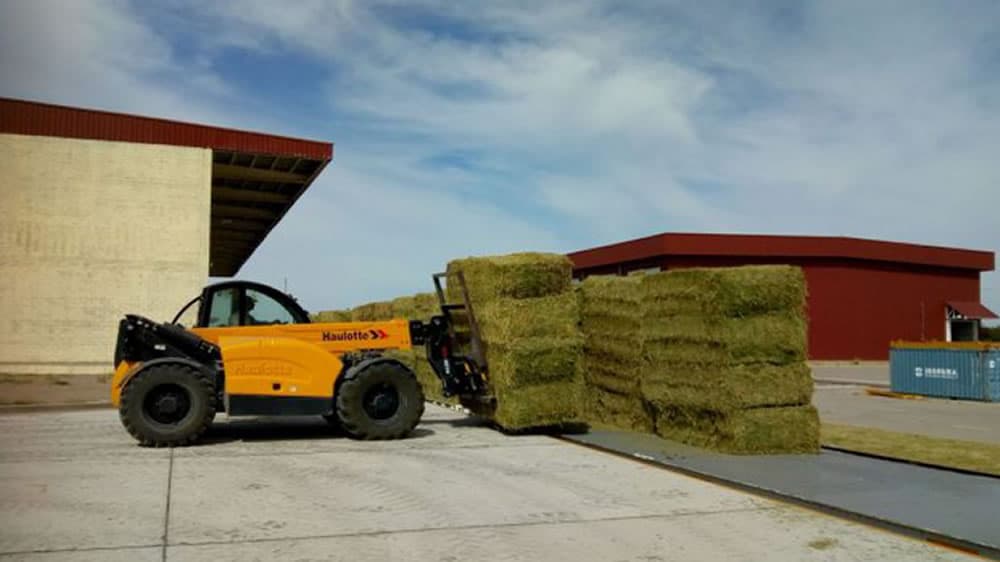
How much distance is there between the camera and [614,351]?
13555 millimetres

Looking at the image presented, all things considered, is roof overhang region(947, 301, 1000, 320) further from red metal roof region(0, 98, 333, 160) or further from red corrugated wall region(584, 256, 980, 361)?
red metal roof region(0, 98, 333, 160)

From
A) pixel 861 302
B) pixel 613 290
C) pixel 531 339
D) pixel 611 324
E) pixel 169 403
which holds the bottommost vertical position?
pixel 169 403

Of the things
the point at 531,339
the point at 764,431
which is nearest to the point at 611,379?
the point at 531,339

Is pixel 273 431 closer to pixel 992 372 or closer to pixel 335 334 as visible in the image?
pixel 335 334

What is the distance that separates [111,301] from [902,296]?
3992 centimetres

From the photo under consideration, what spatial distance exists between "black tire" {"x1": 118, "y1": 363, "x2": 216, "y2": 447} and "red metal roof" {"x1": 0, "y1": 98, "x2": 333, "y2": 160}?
15.5m

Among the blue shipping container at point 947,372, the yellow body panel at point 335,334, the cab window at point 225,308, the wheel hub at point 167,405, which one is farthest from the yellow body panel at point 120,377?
the blue shipping container at point 947,372

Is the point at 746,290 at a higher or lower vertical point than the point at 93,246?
lower

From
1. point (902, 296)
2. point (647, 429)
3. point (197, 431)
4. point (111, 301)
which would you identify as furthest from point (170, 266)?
point (902, 296)

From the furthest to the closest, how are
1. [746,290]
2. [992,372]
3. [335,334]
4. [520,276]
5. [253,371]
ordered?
[992,372] < [520,276] < [335,334] < [253,371] < [746,290]

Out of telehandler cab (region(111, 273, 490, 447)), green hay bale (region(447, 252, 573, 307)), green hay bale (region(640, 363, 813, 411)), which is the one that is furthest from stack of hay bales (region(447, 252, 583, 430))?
green hay bale (region(640, 363, 813, 411))

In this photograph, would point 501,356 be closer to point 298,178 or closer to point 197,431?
point 197,431

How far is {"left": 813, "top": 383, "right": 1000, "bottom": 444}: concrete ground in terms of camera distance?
1430 centimetres

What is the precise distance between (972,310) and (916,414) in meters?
36.0
